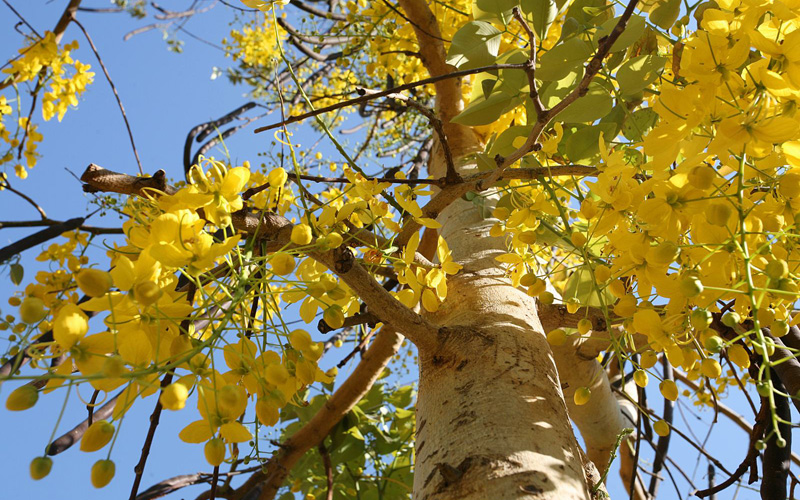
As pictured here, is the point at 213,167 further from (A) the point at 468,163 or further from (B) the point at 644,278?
(A) the point at 468,163

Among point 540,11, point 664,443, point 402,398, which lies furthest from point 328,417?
point 540,11

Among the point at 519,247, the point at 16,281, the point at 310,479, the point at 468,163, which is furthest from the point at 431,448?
the point at 16,281

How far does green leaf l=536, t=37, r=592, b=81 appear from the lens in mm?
737

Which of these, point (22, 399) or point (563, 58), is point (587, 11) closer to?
point (563, 58)

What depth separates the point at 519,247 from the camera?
0.92 m

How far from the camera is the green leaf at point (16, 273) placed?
1463 millimetres

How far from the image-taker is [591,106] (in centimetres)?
84

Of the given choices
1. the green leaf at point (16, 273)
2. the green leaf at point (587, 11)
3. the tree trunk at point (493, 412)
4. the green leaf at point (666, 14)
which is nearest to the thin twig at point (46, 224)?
the green leaf at point (16, 273)

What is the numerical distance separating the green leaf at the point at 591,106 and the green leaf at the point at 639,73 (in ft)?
0.12

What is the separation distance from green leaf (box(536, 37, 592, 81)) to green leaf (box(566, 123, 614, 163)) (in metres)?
0.18

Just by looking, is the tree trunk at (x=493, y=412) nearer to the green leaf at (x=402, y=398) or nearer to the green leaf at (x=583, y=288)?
the green leaf at (x=583, y=288)

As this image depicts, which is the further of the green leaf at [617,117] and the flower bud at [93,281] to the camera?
the green leaf at [617,117]

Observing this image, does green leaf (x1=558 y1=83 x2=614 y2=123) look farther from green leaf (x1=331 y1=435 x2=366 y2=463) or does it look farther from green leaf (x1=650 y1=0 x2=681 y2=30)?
green leaf (x1=331 y1=435 x2=366 y2=463)

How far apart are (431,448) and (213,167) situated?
1.34 feet
